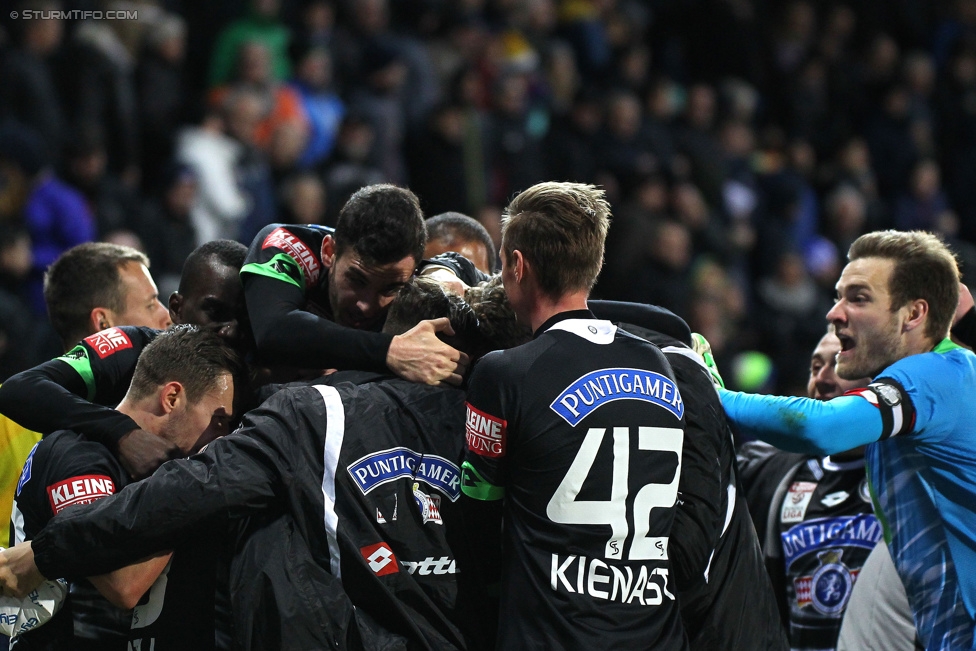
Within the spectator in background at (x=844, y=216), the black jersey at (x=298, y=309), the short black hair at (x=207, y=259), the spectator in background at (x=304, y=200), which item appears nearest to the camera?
the black jersey at (x=298, y=309)

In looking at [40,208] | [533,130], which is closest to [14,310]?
[40,208]

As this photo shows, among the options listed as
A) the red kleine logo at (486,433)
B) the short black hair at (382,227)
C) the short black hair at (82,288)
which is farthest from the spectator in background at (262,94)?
the red kleine logo at (486,433)

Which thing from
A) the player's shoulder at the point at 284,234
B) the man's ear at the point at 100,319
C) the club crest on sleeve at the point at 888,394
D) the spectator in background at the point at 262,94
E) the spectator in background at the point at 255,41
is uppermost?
the spectator in background at the point at 255,41

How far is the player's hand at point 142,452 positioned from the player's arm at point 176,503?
0.22m

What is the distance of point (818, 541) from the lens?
199 inches

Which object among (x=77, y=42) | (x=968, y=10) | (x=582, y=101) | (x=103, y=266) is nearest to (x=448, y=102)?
(x=582, y=101)

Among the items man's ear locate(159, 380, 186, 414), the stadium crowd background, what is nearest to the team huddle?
man's ear locate(159, 380, 186, 414)

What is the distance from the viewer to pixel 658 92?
12727 millimetres

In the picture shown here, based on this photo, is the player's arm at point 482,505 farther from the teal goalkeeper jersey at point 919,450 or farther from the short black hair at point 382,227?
the teal goalkeeper jersey at point 919,450

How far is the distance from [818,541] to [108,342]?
9.97 ft

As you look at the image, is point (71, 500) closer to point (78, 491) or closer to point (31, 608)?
point (78, 491)

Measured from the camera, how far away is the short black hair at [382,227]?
13.2 feet

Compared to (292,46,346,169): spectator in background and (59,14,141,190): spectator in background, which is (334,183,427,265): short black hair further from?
(292,46,346,169): spectator in background

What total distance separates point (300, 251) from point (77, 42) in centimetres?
561
